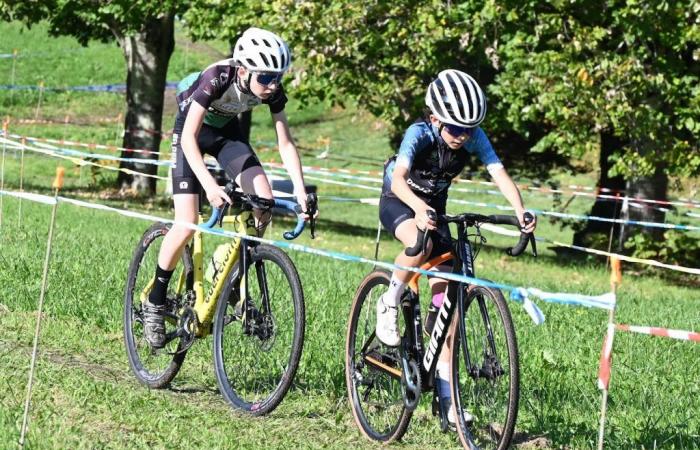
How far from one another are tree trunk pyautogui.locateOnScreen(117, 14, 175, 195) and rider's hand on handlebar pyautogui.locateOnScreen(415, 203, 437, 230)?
21.6 m

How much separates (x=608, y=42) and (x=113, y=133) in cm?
2671

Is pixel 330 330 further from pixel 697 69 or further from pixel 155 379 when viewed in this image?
pixel 697 69

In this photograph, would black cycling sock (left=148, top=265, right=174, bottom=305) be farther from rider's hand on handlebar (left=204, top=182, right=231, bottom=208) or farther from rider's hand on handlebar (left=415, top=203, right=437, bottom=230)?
rider's hand on handlebar (left=415, top=203, right=437, bottom=230)

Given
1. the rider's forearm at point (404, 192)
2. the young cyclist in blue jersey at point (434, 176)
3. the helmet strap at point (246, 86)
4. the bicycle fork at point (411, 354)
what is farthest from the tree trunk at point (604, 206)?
the rider's forearm at point (404, 192)

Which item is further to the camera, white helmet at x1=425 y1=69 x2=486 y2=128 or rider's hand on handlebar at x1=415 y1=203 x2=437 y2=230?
white helmet at x1=425 y1=69 x2=486 y2=128

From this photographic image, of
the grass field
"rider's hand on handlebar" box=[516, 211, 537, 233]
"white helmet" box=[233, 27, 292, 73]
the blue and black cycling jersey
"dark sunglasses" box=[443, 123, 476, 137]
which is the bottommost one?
the grass field

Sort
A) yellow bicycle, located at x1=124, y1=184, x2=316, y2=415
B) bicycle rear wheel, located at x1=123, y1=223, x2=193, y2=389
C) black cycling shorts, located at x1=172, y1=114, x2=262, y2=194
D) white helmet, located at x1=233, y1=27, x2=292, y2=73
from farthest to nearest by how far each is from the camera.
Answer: bicycle rear wheel, located at x1=123, y1=223, x2=193, y2=389
black cycling shorts, located at x1=172, y1=114, x2=262, y2=194
white helmet, located at x1=233, y1=27, x2=292, y2=73
yellow bicycle, located at x1=124, y1=184, x2=316, y2=415

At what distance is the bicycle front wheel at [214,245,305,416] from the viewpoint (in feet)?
23.6

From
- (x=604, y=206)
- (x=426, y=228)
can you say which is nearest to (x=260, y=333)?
(x=426, y=228)

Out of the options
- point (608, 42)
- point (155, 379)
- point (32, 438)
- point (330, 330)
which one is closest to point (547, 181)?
point (608, 42)

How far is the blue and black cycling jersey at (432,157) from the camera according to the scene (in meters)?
7.02

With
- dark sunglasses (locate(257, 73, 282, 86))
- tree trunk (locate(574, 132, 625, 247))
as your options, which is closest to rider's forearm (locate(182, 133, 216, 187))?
dark sunglasses (locate(257, 73, 282, 86))

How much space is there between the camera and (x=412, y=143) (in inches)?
275

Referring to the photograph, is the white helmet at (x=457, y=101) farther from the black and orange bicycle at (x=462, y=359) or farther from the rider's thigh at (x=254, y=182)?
the rider's thigh at (x=254, y=182)
